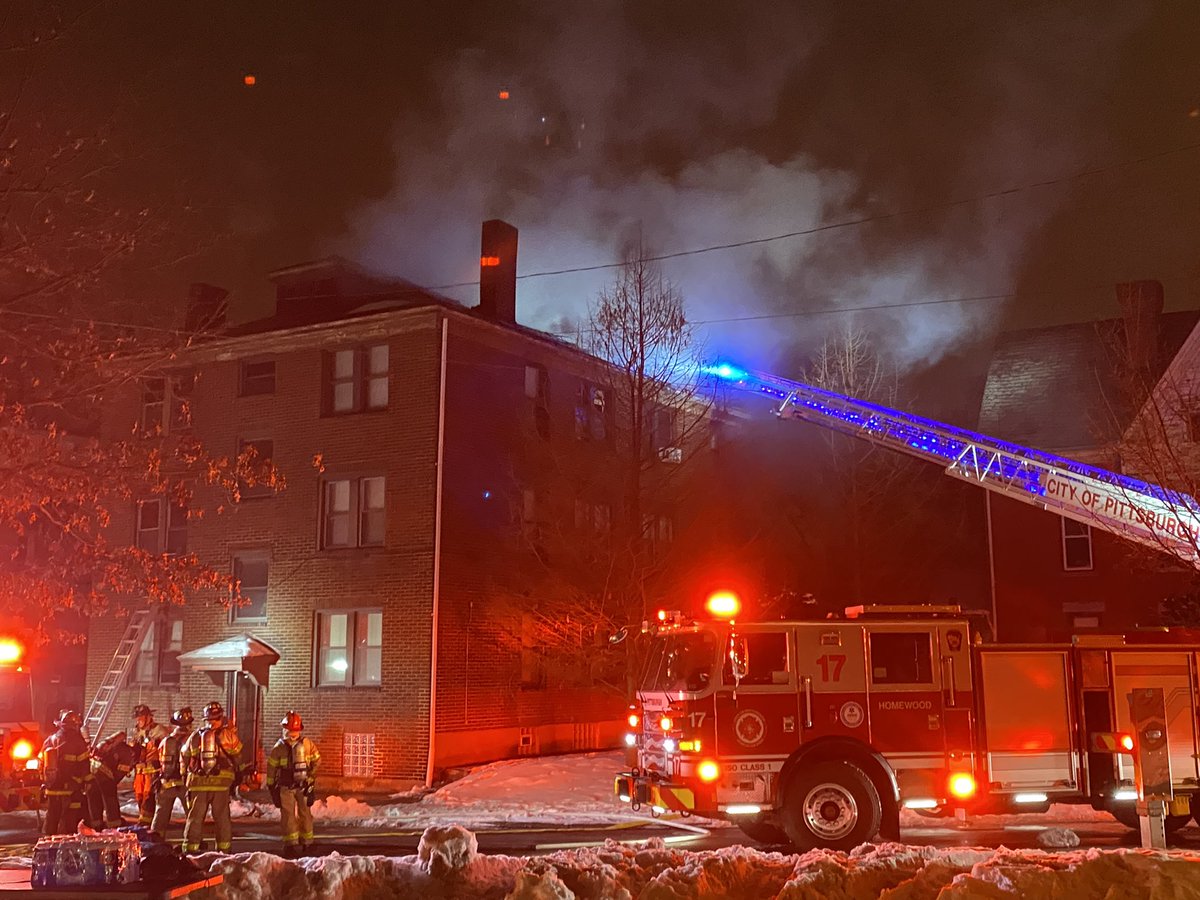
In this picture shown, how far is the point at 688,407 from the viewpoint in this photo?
20.1m

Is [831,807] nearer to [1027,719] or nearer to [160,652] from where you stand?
[1027,719]

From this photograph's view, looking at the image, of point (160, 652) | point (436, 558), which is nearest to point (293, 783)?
point (436, 558)

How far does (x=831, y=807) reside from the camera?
1082 centimetres

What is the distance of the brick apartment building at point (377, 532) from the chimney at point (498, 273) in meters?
0.06

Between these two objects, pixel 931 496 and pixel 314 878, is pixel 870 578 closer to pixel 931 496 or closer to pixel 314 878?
pixel 931 496

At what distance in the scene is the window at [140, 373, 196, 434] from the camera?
2294 centimetres

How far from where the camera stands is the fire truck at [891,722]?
10.8 meters

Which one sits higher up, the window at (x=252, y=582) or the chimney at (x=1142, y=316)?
the chimney at (x=1142, y=316)

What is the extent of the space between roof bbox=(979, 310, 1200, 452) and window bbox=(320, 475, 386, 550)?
1634 cm

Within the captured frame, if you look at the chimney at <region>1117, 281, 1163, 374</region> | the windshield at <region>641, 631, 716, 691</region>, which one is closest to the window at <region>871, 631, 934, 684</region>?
the windshield at <region>641, 631, 716, 691</region>

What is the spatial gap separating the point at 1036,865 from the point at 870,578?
26.2 meters

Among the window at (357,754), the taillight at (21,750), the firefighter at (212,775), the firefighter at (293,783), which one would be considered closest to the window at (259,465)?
the window at (357,754)

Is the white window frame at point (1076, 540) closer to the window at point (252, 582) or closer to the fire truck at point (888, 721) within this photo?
the fire truck at point (888, 721)

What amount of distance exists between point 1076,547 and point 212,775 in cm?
2185
